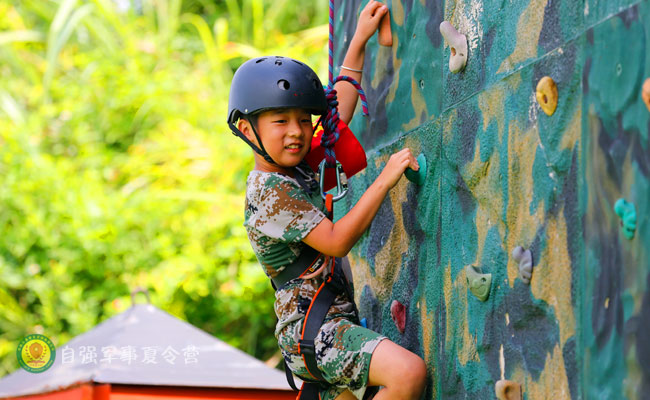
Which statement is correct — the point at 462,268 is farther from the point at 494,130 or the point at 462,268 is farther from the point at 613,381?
the point at 613,381

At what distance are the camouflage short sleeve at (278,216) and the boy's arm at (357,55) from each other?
1.69ft

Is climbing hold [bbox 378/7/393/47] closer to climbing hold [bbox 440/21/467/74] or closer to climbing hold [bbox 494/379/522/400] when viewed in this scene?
climbing hold [bbox 440/21/467/74]

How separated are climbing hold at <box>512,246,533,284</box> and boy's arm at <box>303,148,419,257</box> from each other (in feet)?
1.95

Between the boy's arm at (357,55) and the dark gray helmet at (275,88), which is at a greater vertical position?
the boy's arm at (357,55)

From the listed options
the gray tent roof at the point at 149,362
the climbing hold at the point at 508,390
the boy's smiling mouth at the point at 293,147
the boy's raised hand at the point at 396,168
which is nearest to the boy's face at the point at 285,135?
the boy's smiling mouth at the point at 293,147

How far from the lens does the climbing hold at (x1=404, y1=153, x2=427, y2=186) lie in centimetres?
262

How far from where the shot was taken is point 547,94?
5.85 feet

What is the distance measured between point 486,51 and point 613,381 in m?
1.02

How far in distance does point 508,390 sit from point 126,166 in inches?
244

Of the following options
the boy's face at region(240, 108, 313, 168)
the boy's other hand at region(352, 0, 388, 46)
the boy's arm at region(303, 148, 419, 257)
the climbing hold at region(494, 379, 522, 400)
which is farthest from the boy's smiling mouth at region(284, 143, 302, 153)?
the climbing hold at region(494, 379, 522, 400)

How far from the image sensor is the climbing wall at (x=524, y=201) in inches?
58.8

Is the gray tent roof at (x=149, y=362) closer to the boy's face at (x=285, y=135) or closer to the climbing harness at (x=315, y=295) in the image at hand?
the climbing harness at (x=315, y=295)

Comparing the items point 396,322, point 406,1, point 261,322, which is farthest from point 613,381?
point 261,322

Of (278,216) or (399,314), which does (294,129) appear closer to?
(278,216)
